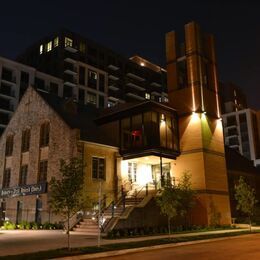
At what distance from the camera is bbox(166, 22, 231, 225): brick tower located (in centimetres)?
2930

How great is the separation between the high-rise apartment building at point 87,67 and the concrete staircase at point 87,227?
52.4m

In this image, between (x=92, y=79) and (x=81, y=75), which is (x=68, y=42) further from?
(x=92, y=79)

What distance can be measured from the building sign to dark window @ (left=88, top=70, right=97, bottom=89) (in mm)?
46310

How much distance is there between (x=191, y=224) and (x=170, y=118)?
→ 9754mm

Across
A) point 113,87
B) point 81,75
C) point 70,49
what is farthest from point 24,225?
point 113,87

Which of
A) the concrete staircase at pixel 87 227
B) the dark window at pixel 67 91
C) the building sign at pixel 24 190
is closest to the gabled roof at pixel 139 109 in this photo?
the building sign at pixel 24 190

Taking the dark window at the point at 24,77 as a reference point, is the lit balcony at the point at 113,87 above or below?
above

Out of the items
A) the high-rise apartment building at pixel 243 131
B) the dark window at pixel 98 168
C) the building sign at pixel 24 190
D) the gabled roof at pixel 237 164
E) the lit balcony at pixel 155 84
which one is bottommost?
the building sign at pixel 24 190

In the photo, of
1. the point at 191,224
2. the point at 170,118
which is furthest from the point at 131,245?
the point at 170,118

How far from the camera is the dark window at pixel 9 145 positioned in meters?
37.2

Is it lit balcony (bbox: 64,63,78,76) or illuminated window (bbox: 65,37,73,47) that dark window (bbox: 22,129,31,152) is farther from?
illuminated window (bbox: 65,37,73,47)

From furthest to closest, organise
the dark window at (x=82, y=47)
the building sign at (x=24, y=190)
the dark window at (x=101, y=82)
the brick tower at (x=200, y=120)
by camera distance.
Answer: the dark window at (x=101, y=82), the dark window at (x=82, y=47), the building sign at (x=24, y=190), the brick tower at (x=200, y=120)

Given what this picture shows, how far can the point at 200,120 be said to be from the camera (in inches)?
1216

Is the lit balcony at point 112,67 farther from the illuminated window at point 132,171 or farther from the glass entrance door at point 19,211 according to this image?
the glass entrance door at point 19,211
